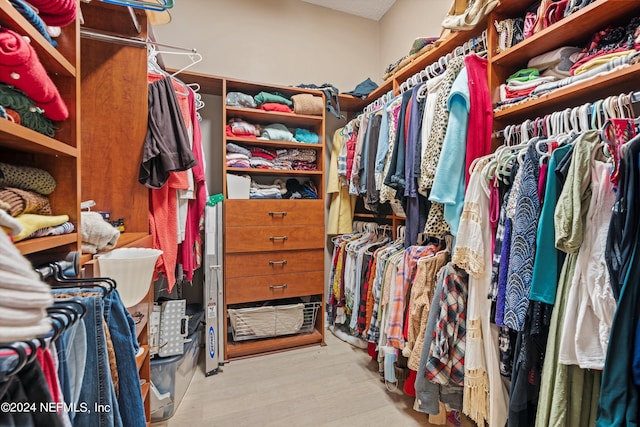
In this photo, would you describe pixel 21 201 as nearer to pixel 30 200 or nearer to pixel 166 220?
pixel 30 200

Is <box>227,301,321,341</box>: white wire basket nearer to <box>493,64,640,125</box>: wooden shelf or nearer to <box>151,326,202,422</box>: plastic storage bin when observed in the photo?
<box>151,326,202,422</box>: plastic storage bin

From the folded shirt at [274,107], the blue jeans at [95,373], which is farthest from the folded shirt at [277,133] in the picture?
the blue jeans at [95,373]

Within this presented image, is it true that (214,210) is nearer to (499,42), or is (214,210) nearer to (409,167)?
(409,167)

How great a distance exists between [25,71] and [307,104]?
182cm

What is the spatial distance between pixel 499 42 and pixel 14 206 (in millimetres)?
1767

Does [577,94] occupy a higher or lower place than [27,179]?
higher

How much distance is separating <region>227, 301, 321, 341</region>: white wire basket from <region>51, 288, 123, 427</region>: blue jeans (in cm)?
158

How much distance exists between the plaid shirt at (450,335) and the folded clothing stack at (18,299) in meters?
1.33

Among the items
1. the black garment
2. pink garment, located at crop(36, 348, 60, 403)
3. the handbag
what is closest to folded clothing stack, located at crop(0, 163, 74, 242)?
pink garment, located at crop(36, 348, 60, 403)

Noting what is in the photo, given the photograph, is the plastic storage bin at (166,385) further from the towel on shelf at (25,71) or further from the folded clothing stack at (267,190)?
the towel on shelf at (25,71)

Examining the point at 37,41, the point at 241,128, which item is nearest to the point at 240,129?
the point at 241,128

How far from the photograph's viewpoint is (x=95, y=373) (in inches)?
21.5

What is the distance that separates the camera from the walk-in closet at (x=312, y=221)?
0.61m

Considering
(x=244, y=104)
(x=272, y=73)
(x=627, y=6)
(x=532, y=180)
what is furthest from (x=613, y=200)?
(x=272, y=73)
